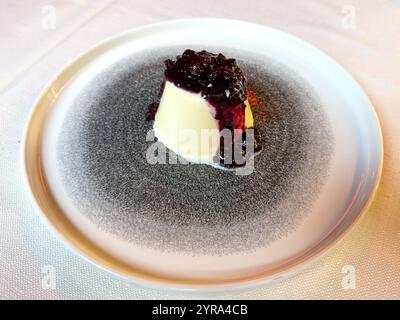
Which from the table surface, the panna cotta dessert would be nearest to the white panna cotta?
the panna cotta dessert

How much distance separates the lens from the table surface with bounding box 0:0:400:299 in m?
0.85

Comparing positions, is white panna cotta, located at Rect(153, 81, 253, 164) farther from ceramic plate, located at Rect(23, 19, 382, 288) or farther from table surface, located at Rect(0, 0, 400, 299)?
table surface, located at Rect(0, 0, 400, 299)

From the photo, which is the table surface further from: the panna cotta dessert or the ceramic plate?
Result: the panna cotta dessert

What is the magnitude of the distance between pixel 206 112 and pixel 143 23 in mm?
666

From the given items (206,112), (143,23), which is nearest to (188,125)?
(206,112)

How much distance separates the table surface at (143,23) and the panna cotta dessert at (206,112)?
35 cm

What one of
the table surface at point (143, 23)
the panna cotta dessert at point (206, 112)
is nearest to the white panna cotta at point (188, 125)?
the panna cotta dessert at point (206, 112)

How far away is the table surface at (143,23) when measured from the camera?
853 mm

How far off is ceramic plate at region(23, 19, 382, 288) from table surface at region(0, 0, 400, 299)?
5 cm

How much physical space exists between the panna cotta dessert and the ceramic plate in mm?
49

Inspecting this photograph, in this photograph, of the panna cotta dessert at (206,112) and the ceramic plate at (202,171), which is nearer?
the ceramic plate at (202,171)

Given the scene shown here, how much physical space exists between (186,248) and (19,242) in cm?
37
